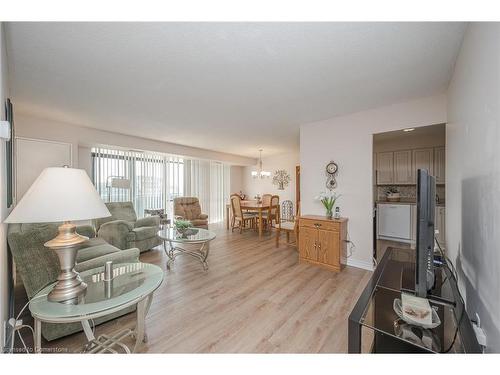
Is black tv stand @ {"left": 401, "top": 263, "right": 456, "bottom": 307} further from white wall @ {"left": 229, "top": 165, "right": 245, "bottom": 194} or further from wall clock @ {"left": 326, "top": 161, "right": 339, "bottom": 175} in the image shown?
white wall @ {"left": 229, "top": 165, "right": 245, "bottom": 194}

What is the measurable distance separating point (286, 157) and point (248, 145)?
1906mm

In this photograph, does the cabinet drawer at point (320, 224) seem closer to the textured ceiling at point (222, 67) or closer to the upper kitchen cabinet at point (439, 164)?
the textured ceiling at point (222, 67)

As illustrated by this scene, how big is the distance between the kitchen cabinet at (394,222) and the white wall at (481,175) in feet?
10.9

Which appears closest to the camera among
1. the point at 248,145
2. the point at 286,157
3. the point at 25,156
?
the point at 25,156

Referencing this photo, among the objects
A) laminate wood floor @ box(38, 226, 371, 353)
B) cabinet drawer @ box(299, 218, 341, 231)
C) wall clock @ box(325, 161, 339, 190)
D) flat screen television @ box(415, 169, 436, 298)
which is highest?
wall clock @ box(325, 161, 339, 190)

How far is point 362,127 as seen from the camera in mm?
3004

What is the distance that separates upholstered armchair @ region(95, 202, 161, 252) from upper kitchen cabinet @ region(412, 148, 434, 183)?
226 inches

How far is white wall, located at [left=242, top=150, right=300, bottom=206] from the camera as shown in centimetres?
657

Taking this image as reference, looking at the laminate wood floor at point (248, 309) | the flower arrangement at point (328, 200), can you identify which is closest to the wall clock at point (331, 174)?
the flower arrangement at point (328, 200)

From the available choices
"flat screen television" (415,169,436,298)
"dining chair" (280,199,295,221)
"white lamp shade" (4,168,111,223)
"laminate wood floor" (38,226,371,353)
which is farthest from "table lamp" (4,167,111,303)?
"dining chair" (280,199,295,221)

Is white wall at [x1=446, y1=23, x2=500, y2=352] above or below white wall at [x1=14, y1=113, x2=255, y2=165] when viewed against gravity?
below
